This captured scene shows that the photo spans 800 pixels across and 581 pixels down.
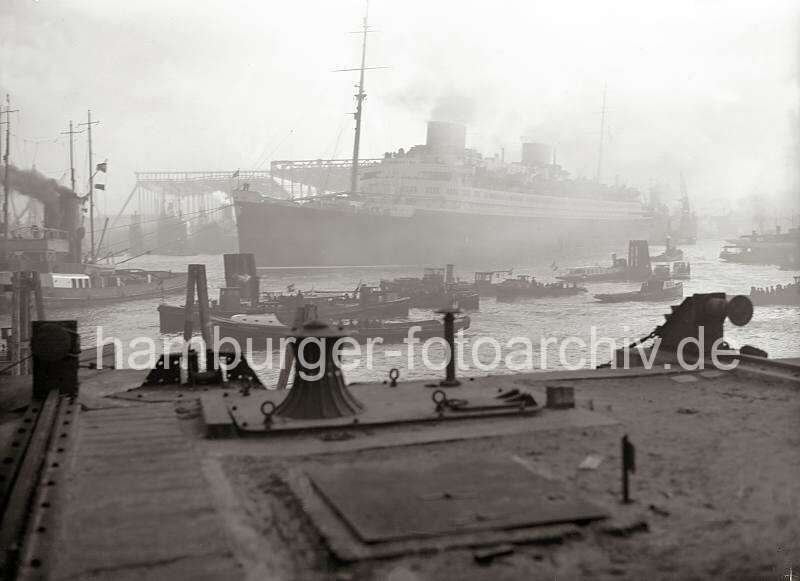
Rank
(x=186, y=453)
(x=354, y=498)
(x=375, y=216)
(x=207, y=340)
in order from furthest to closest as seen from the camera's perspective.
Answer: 1. (x=375, y=216)
2. (x=207, y=340)
3. (x=186, y=453)
4. (x=354, y=498)

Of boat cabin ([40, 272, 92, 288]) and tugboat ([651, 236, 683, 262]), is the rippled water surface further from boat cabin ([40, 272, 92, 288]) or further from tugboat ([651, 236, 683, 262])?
tugboat ([651, 236, 683, 262])

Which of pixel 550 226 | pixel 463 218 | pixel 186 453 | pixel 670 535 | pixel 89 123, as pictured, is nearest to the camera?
pixel 670 535

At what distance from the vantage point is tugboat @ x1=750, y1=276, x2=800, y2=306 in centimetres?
3547

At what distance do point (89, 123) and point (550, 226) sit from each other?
4148 cm

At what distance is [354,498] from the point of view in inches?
170

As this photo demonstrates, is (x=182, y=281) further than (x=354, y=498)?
Yes

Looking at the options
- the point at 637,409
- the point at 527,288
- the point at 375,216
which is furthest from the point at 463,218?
the point at 637,409

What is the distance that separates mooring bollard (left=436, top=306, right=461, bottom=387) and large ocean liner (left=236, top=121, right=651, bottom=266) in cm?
4422

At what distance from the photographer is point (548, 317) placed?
35625mm

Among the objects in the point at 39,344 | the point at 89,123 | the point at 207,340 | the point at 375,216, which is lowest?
the point at 207,340

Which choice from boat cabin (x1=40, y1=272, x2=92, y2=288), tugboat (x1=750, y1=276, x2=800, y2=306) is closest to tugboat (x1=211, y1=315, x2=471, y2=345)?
boat cabin (x1=40, y1=272, x2=92, y2=288)

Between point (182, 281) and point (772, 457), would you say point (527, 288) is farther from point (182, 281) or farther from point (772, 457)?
point (772, 457)

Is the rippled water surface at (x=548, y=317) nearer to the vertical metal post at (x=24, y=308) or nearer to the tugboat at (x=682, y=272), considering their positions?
the tugboat at (x=682, y=272)

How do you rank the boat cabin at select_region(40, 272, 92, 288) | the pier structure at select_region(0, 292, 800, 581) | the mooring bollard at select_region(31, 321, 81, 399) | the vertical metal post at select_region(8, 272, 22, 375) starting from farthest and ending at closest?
1. the boat cabin at select_region(40, 272, 92, 288)
2. the vertical metal post at select_region(8, 272, 22, 375)
3. the mooring bollard at select_region(31, 321, 81, 399)
4. the pier structure at select_region(0, 292, 800, 581)
